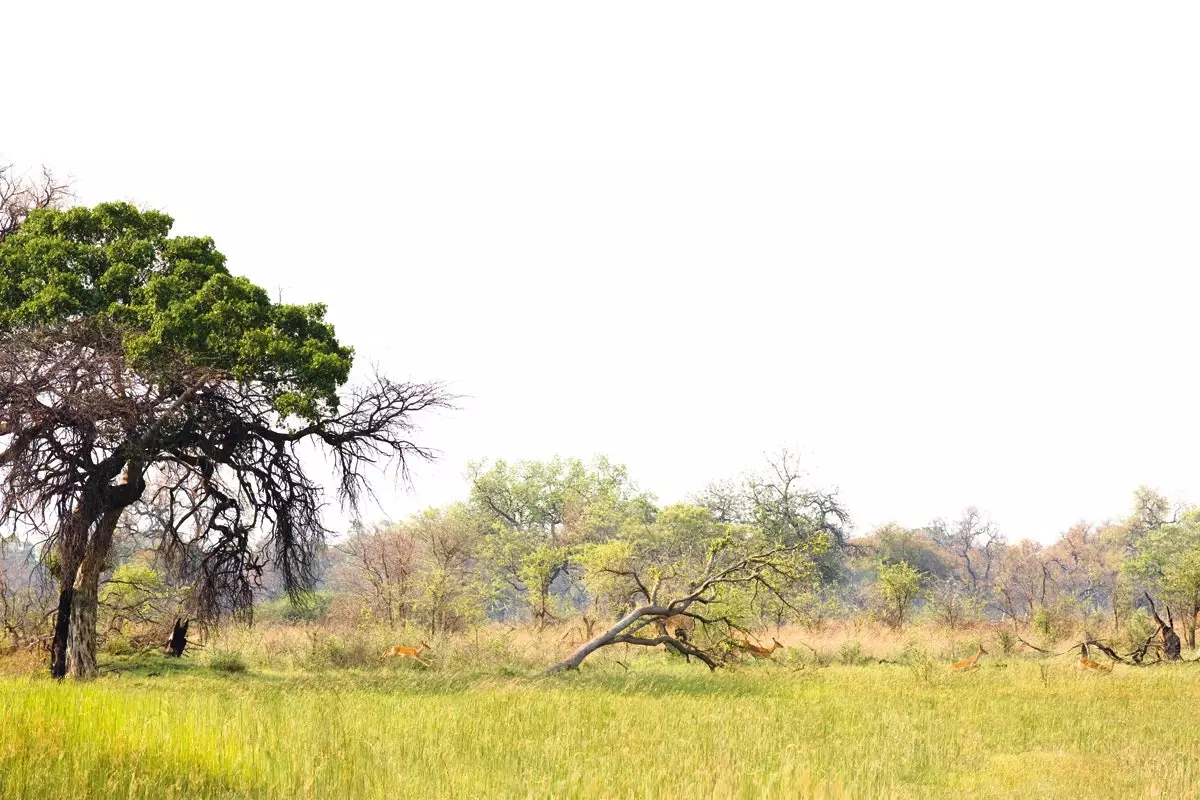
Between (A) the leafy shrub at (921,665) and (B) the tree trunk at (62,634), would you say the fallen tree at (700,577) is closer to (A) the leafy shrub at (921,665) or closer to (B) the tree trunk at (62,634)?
(A) the leafy shrub at (921,665)

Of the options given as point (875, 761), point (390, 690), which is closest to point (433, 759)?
point (875, 761)

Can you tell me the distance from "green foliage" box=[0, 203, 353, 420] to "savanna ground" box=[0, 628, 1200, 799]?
6.57 meters

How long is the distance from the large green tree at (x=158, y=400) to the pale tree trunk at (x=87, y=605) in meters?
0.03

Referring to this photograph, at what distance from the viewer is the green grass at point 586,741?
24.5 ft

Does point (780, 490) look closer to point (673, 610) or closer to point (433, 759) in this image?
point (673, 610)

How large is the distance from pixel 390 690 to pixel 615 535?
51.8 meters

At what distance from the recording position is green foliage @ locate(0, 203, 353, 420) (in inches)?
771

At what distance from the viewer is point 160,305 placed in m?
20.1

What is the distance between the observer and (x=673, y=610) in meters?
22.2

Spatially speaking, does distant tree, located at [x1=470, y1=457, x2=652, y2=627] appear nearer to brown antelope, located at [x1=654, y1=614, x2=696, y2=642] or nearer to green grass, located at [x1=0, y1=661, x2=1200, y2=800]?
brown antelope, located at [x1=654, y1=614, x2=696, y2=642]

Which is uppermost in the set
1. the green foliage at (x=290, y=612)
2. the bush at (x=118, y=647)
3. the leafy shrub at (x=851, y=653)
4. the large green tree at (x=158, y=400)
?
the large green tree at (x=158, y=400)

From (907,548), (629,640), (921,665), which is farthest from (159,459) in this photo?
(907,548)

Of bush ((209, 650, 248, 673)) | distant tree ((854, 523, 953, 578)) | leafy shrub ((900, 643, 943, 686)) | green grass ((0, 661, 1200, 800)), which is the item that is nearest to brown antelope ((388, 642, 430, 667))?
bush ((209, 650, 248, 673))

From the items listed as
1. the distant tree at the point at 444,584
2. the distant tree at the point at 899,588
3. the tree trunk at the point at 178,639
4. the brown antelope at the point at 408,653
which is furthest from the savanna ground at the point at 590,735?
the distant tree at the point at 899,588
